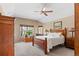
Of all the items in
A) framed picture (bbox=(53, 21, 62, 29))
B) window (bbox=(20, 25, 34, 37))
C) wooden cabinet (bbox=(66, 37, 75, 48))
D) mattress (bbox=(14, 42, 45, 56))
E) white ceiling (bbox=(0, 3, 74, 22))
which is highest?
white ceiling (bbox=(0, 3, 74, 22))

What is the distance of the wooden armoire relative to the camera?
2.08 meters

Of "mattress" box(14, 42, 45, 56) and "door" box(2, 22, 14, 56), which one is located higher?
"door" box(2, 22, 14, 56)

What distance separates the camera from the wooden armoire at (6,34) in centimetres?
208

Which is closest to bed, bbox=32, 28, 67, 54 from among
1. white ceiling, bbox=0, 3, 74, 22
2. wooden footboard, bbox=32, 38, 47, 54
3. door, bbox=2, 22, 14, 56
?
wooden footboard, bbox=32, 38, 47, 54

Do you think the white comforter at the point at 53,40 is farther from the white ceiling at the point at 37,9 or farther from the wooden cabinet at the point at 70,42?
the white ceiling at the point at 37,9

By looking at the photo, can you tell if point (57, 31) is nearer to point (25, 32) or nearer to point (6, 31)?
point (25, 32)

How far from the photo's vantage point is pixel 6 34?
6.87ft

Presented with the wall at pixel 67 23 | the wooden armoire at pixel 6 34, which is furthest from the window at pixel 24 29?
the wall at pixel 67 23

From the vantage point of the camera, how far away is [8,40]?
2111mm

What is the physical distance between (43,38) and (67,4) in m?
0.76

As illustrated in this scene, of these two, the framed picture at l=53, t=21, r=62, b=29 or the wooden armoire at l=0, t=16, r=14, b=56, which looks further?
the framed picture at l=53, t=21, r=62, b=29

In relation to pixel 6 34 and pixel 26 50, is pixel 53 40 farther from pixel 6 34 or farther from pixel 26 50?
pixel 6 34

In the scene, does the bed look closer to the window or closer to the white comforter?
the white comforter

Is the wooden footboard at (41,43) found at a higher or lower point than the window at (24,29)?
lower
